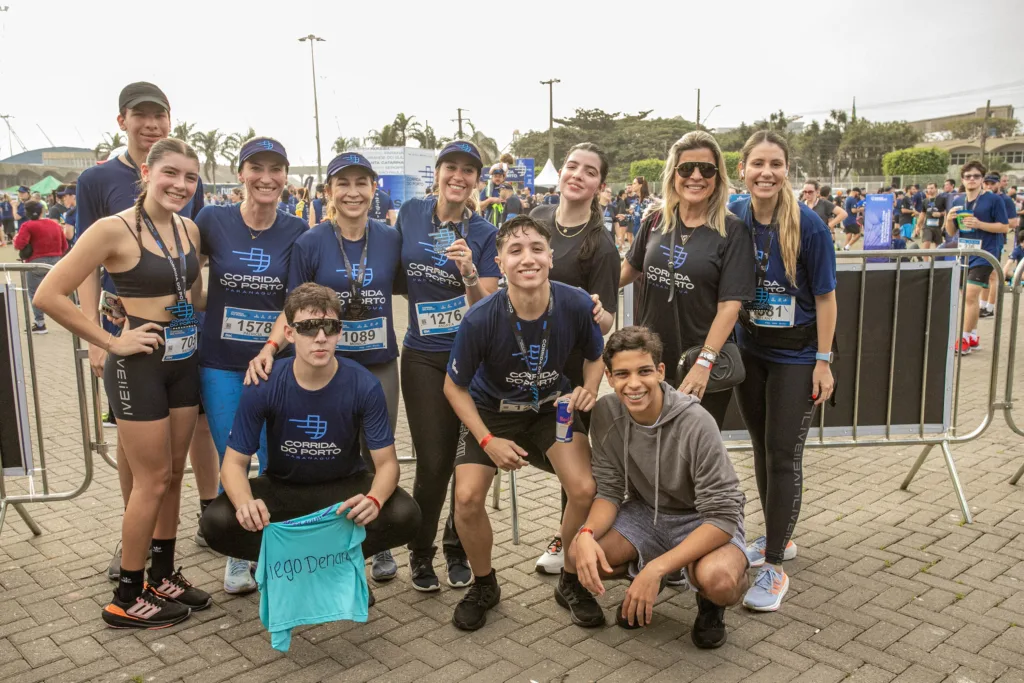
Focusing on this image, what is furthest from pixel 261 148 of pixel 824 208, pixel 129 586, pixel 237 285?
pixel 824 208

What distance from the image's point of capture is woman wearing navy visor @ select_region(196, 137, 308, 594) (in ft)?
12.3

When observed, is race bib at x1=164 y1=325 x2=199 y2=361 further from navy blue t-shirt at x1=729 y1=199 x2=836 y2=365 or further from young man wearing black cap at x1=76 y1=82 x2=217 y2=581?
navy blue t-shirt at x1=729 y1=199 x2=836 y2=365

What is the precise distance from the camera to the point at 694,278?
147 inches

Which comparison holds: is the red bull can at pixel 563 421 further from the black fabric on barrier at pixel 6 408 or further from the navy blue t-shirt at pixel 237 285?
the black fabric on barrier at pixel 6 408

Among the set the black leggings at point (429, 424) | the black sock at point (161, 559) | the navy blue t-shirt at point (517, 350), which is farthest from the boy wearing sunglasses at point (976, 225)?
the black sock at point (161, 559)

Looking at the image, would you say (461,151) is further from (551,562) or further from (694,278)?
(551,562)

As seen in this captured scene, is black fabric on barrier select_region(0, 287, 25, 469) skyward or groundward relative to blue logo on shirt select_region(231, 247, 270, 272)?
groundward

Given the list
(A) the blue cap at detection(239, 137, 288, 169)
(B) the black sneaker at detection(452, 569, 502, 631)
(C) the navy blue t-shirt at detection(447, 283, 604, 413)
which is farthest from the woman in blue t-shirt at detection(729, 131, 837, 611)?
(A) the blue cap at detection(239, 137, 288, 169)

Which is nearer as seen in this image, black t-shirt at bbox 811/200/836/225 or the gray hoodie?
the gray hoodie

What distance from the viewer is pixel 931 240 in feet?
55.3

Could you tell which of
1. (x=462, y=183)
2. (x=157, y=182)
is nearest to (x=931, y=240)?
(x=462, y=183)

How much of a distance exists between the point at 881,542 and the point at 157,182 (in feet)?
13.5

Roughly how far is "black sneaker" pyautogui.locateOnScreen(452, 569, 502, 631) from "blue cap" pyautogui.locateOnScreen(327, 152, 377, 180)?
1993 mm

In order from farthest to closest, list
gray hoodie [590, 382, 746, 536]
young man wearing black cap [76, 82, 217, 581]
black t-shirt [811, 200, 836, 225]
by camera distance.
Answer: black t-shirt [811, 200, 836, 225] → young man wearing black cap [76, 82, 217, 581] → gray hoodie [590, 382, 746, 536]
